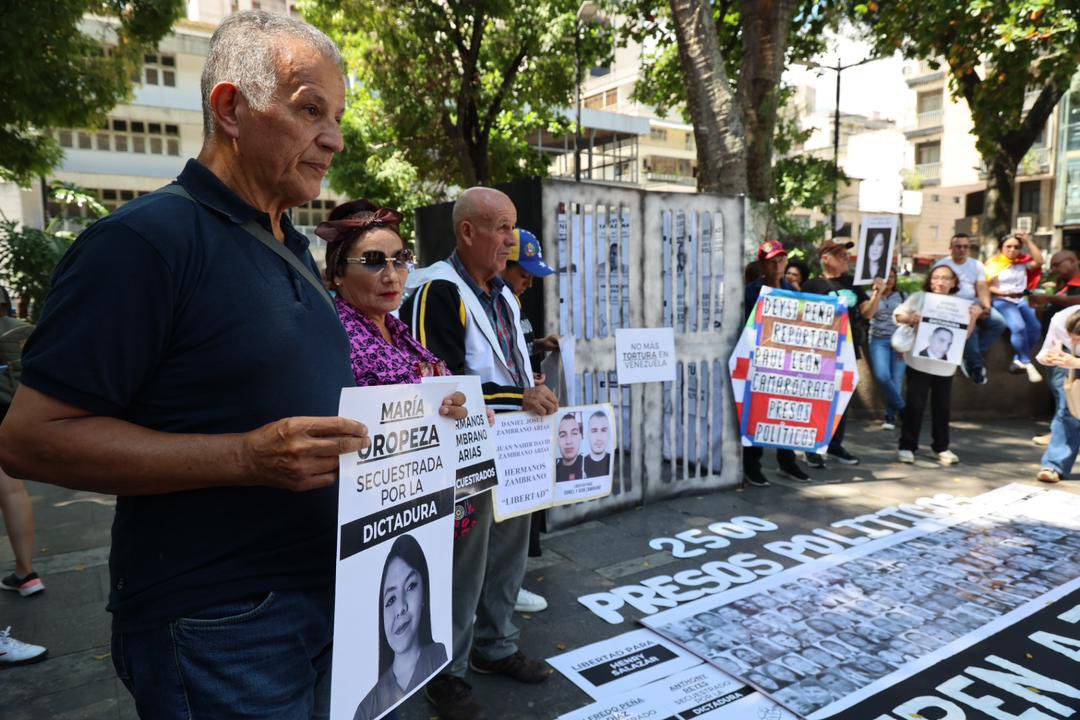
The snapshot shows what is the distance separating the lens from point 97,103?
885 centimetres

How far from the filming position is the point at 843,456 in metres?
6.82

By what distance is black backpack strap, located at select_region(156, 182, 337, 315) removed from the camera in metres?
1.32

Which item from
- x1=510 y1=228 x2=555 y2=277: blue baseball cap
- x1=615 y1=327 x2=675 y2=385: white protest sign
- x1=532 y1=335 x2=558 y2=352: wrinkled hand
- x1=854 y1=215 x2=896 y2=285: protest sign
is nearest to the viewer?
x1=510 y1=228 x2=555 y2=277: blue baseball cap

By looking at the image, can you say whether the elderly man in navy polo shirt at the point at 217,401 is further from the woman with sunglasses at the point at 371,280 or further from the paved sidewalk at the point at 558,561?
the paved sidewalk at the point at 558,561

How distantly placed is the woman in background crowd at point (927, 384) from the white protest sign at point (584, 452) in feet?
12.7

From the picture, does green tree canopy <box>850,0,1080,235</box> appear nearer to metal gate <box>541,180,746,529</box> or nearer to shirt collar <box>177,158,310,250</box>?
metal gate <box>541,180,746,529</box>

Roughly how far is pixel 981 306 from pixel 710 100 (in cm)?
376

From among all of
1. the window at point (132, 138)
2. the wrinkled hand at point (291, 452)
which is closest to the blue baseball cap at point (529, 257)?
the wrinkled hand at point (291, 452)

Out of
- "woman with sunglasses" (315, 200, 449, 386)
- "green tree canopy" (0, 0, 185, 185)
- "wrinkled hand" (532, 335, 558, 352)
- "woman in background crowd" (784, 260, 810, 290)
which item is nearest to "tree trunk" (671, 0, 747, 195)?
"woman in background crowd" (784, 260, 810, 290)

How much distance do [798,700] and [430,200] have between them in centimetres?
1799

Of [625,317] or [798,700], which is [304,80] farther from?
[625,317]

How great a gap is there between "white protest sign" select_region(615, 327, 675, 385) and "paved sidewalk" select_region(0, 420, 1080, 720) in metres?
1.01

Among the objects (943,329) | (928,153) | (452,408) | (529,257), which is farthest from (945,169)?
(452,408)

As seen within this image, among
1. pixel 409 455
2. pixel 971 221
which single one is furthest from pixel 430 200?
pixel 971 221
